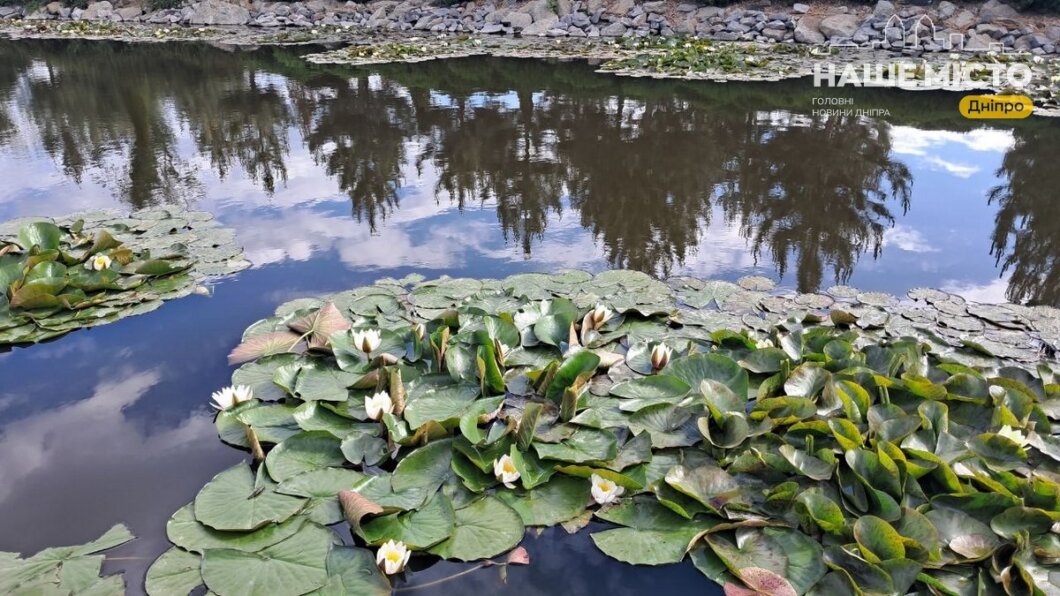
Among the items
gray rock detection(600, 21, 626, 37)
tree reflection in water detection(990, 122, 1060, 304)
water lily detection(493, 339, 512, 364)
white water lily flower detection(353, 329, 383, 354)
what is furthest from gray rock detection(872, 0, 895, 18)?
white water lily flower detection(353, 329, 383, 354)

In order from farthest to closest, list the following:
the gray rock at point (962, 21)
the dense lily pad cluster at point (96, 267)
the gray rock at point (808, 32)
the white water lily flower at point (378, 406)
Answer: the gray rock at point (808, 32) < the gray rock at point (962, 21) < the dense lily pad cluster at point (96, 267) < the white water lily flower at point (378, 406)

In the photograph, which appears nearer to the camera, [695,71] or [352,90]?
[352,90]

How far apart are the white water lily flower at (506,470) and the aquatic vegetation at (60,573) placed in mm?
1148

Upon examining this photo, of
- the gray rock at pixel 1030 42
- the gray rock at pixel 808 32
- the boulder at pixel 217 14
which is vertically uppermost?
the boulder at pixel 217 14

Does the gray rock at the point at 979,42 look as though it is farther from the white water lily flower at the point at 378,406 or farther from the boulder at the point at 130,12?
the boulder at the point at 130,12

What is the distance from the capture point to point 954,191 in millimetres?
5684

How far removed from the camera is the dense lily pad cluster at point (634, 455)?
1922 mm

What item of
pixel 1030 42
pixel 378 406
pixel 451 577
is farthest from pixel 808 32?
pixel 451 577

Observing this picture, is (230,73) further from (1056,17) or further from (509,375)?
(1056,17)

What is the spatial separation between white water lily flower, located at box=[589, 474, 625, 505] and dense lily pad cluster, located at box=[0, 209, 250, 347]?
277 centimetres

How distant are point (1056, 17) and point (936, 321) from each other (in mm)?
14486

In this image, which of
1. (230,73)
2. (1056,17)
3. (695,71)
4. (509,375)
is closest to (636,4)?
(695,71)

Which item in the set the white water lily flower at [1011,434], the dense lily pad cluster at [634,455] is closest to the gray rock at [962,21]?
the dense lily pad cluster at [634,455]

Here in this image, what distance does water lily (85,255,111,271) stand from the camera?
3686 mm
